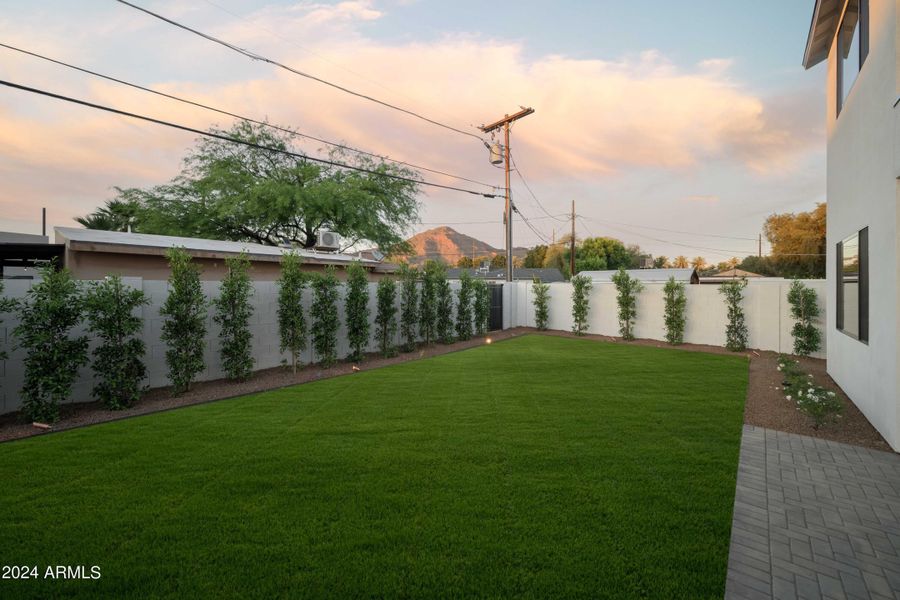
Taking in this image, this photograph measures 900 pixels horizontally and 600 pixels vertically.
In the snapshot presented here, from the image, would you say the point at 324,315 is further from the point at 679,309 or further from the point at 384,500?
the point at 679,309

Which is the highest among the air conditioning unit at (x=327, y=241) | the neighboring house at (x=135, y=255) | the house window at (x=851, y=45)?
the house window at (x=851, y=45)

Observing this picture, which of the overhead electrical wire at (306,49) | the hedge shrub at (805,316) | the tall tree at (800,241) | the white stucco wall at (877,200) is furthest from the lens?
the tall tree at (800,241)

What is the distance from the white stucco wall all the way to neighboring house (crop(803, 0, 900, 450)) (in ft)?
0.04

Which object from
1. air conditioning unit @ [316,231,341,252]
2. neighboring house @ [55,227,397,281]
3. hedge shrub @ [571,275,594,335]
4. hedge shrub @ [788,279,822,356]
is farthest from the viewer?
air conditioning unit @ [316,231,341,252]

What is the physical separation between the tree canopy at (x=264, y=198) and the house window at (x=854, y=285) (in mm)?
17723

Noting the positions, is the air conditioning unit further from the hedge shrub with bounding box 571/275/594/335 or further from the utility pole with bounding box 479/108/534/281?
the hedge shrub with bounding box 571/275/594/335

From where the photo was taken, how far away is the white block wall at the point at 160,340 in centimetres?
542

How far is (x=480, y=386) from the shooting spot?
24.5 ft

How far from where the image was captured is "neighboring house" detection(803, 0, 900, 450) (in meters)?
4.41

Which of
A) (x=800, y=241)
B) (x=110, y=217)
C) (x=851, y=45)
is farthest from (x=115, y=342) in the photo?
(x=800, y=241)

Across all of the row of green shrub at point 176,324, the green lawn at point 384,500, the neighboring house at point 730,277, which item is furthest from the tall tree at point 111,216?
the neighboring house at point 730,277

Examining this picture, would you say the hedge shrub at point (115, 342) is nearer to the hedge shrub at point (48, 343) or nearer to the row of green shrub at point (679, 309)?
the hedge shrub at point (48, 343)

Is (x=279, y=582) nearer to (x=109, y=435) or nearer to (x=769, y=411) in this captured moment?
(x=109, y=435)

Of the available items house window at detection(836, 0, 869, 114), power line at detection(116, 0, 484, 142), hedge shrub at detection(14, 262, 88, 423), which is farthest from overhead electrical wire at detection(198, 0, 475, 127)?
house window at detection(836, 0, 869, 114)
